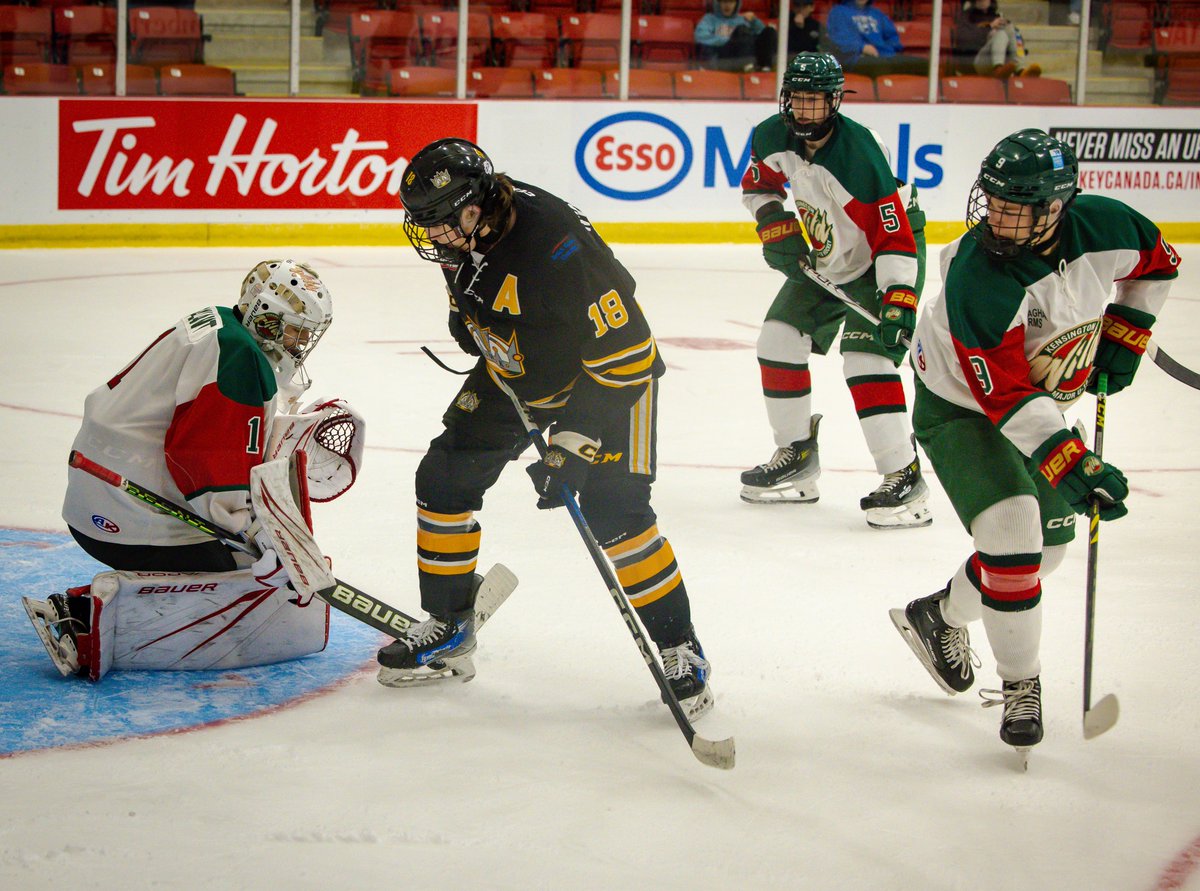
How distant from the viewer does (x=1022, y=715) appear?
256cm

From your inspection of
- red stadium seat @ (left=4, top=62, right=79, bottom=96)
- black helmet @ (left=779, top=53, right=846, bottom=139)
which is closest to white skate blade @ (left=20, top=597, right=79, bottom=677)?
black helmet @ (left=779, top=53, right=846, bottom=139)

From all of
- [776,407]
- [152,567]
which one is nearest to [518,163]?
[776,407]

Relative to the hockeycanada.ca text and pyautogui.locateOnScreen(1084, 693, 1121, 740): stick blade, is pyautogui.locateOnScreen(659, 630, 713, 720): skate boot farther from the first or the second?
the hockeycanada.ca text

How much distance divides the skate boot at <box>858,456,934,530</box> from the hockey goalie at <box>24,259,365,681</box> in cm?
181

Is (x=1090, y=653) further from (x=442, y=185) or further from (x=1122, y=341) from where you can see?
(x=442, y=185)

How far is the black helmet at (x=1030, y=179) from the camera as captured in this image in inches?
96.7

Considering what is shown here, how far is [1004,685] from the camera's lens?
8.68 feet

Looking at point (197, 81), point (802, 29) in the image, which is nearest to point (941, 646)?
point (197, 81)

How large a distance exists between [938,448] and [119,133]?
6.85 meters

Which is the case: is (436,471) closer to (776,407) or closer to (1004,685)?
(1004,685)

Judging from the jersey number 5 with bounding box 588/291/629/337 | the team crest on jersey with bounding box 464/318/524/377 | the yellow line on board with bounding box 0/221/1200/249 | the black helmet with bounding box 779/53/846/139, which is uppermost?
the black helmet with bounding box 779/53/846/139

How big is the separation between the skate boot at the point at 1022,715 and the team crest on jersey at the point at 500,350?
3.39 ft

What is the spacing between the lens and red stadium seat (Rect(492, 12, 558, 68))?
9453 millimetres

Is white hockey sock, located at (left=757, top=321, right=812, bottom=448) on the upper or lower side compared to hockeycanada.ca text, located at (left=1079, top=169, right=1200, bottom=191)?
lower
